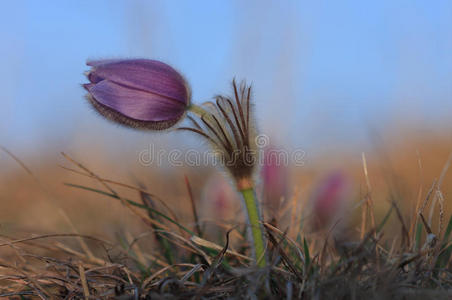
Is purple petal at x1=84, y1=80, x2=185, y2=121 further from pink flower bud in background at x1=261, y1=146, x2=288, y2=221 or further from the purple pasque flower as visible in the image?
pink flower bud in background at x1=261, y1=146, x2=288, y2=221

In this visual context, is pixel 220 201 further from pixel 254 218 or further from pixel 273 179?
pixel 254 218

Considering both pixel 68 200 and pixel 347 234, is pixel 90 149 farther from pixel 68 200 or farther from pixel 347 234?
pixel 347 234

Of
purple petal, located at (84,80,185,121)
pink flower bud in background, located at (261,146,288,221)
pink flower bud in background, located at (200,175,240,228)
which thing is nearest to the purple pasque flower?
purple petal, located at (84,80,185,121)

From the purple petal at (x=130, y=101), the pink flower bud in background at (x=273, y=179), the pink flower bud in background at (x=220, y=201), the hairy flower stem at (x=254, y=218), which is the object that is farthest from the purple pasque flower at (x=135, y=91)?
the pink flower bud in background at (x=220, y=201)

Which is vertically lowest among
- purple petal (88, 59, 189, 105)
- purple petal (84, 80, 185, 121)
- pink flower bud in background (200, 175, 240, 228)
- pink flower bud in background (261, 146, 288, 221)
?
pink flower bud in background (200, 175, 240, 228)

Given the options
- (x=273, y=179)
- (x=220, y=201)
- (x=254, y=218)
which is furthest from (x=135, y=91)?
(x=220, y=201)

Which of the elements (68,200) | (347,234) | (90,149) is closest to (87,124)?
(90,149)

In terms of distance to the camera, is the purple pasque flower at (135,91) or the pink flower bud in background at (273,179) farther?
the pink flower bud in background at (273,179)

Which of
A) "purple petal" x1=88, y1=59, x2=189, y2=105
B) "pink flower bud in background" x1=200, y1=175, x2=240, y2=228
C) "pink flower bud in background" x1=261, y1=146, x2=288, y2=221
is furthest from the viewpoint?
"pink flower bud in background" x1=200, y1=175, x2=240, y2=228

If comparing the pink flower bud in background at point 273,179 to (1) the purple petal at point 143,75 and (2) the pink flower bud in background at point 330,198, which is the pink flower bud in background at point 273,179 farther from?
(1) the purple petal at point 143,75
